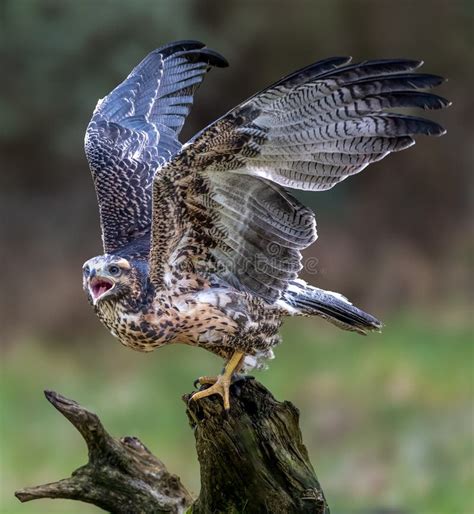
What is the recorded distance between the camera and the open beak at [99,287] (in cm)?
459

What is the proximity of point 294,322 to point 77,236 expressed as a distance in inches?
117

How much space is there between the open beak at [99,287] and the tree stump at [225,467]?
0.46 m

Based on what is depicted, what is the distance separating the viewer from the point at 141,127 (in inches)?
242

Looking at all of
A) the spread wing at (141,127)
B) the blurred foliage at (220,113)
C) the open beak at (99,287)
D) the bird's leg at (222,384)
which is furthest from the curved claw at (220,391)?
the blurred foliage at (220,113)

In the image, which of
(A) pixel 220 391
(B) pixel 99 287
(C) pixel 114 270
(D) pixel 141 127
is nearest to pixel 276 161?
(C) pixel 114 270

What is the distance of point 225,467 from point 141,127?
7.40 ft

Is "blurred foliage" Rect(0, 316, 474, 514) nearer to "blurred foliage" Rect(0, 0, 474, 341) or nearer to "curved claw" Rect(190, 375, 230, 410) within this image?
"blurred foliage" Rect(0, 0, 474, 341)

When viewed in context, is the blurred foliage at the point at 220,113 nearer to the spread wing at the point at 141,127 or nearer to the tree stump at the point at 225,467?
the spread wing at the point at 141,127

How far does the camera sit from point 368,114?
14.4 ft

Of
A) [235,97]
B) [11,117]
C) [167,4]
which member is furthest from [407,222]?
[11,117]

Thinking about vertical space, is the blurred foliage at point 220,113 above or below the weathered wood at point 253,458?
above

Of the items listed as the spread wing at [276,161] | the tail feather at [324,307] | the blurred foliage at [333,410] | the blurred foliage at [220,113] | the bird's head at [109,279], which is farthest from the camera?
the blurred foliage at [220,113]

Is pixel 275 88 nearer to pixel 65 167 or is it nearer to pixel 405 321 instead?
pixel 405 321

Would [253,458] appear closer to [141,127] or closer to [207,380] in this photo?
[207,380]
